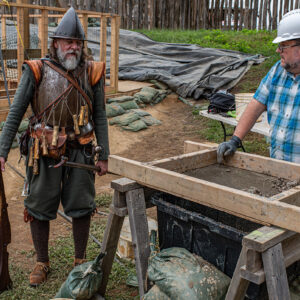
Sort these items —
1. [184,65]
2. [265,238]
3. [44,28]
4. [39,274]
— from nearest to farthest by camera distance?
[265,238] → [39,274] → [44,28] → [184,65]

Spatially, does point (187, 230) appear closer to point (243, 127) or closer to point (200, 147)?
point (200, 147)

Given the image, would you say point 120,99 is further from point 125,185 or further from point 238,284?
point 238,284

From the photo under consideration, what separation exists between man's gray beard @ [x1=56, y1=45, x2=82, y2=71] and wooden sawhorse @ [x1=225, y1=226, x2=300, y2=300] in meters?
1.94

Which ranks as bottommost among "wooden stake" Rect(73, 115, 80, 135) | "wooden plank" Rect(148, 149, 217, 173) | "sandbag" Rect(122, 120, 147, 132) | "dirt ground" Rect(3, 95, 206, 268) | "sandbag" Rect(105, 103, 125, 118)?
"dirt ground" Rect(3, 95, 206, 268)

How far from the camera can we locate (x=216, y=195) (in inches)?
91.6

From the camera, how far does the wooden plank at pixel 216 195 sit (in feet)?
6.93

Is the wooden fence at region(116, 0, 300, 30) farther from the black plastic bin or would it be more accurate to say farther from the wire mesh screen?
the black plastic bin

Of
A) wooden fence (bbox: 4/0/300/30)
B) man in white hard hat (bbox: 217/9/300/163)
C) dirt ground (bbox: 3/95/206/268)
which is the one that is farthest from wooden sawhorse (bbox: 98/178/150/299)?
wooden fence (bbox: 4/0/300/30)

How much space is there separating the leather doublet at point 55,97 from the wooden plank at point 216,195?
0.80 meters

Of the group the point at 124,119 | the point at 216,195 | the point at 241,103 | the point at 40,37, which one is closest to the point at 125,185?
the point at 216,195

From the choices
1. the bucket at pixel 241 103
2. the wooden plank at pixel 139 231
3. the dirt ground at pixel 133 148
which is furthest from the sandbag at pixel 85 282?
the bucket at pixel 241 103

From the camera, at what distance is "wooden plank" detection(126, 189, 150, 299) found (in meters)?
2.77

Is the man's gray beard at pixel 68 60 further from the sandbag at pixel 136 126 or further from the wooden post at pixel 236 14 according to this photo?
the wooden post at pixel 236 14

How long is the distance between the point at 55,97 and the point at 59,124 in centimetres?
20
